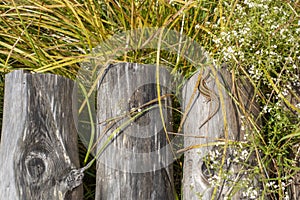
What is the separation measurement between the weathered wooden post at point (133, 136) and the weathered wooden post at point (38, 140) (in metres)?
0.12

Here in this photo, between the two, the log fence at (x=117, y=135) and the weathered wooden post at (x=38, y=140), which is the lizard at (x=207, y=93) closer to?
the log fence at (x=117, y=135)

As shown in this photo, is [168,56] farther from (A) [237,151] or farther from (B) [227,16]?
(A) [237,151]

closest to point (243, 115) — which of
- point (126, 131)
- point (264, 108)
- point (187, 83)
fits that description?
point (264, 108)

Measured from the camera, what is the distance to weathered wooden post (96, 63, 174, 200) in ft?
6.53

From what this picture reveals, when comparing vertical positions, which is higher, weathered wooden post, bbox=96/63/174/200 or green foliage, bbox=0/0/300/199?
A: green foliage, bbox=0/0/300/199

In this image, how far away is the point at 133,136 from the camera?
2027mm

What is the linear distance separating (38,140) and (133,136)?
35cm

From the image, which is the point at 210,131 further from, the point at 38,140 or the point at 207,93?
the point at 38,140

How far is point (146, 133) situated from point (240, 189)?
40 cm

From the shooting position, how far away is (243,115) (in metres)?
2.05

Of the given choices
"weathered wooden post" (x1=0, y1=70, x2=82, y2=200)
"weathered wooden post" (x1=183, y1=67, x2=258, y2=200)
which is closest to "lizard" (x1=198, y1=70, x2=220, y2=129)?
"weathered wooden post" (x1=183, y1=67, x2=258, y2=200)

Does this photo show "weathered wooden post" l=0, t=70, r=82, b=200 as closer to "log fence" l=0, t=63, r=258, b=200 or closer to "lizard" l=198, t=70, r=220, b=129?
"log fence" l=0, t=63, r=258, b=200

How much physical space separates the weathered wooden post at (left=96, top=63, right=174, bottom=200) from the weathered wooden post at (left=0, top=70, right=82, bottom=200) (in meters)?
0.12

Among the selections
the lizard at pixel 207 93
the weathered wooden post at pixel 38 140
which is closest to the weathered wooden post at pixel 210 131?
the lizard at pixel 207 93
